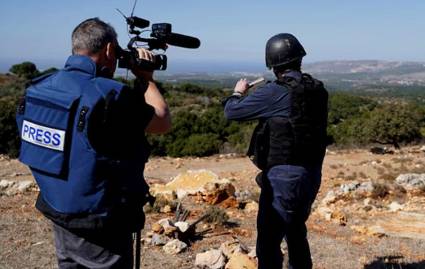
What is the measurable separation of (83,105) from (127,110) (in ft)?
0.64

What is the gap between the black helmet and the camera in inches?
142

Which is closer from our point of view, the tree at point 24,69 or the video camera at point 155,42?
the video camera at point 155,42

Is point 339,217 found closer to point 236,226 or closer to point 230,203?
point 236,226

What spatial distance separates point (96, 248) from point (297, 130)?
5.48 feet

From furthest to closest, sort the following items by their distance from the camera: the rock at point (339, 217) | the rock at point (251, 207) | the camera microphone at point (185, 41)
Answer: the rock at point (251, 207), the rock at point (339, 217), the camera microphone at point (185, 41)

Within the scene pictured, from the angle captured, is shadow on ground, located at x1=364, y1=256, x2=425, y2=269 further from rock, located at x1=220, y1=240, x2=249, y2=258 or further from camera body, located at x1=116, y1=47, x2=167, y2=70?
camera body, located at x1=116, y1=47, x2=167, y2=70

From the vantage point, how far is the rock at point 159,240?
230 inches

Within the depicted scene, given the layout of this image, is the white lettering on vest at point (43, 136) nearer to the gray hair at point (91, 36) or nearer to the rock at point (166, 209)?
the gray hair at point (91, 36)

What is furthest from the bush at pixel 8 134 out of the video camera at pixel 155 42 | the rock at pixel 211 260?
the video camera at pixel 155 42

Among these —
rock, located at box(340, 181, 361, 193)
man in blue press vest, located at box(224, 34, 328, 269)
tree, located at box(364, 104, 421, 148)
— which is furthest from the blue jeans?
tree, located at box(364, 104, 421, 148)

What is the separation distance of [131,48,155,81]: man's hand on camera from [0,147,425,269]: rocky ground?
108 inches

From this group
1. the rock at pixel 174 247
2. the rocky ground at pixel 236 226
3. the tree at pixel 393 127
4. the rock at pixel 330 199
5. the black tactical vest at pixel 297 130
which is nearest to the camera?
the black tactical vest at pixel 297 130

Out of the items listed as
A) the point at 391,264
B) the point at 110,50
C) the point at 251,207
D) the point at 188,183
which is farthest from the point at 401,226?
the point at 110,50

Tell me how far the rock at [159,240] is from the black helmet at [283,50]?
9.77 feet
